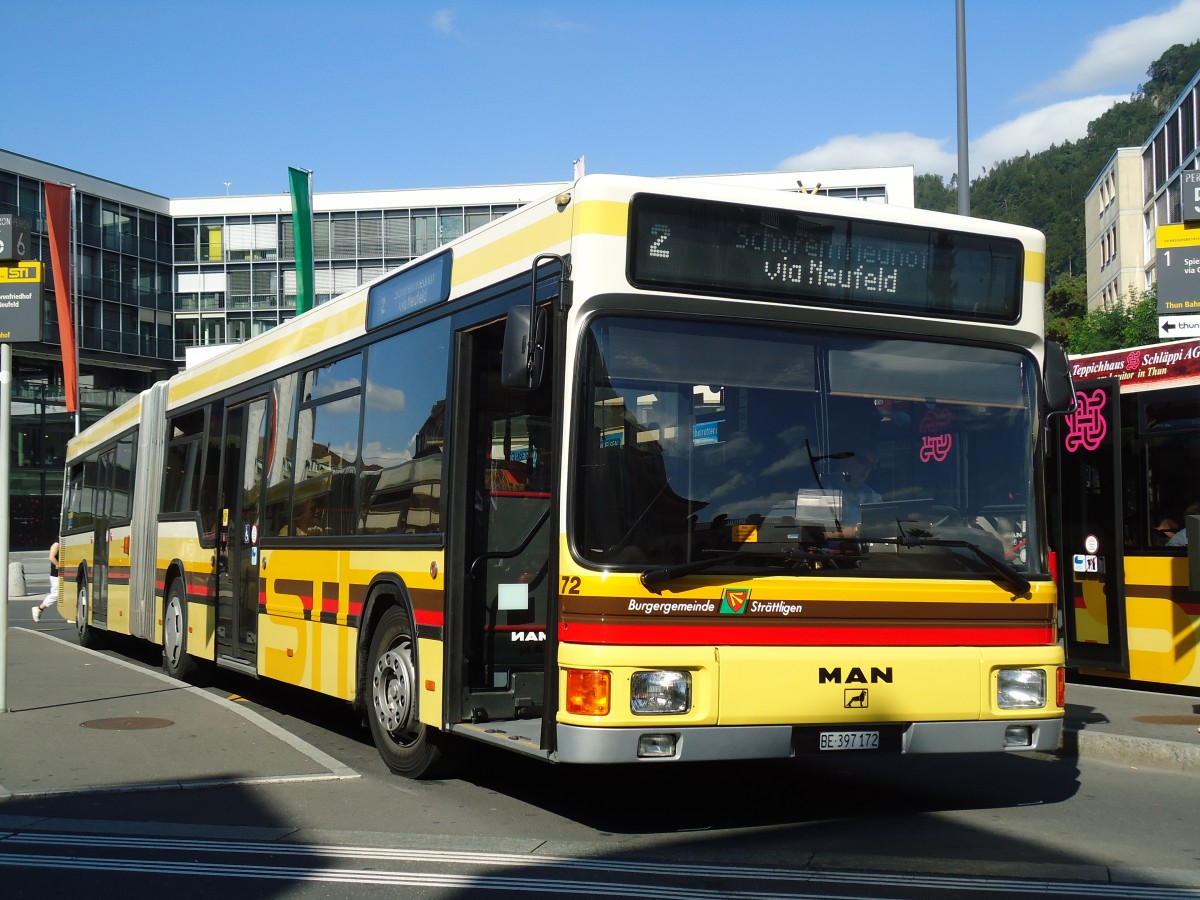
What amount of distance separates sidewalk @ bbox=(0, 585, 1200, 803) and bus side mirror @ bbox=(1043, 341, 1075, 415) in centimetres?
340

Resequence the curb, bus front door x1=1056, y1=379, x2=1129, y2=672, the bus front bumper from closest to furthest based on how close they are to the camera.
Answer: the bus front bumper < the curb < bus front door x1=1056, y1=379, x2=1129, y2=672

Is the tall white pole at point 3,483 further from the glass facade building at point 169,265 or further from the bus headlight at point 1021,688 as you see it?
the glass facade building at point 169,265

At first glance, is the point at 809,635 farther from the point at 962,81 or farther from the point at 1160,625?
the point at 962,81

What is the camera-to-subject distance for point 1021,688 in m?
7.45

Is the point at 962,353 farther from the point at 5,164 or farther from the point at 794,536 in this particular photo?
the point at 5,164

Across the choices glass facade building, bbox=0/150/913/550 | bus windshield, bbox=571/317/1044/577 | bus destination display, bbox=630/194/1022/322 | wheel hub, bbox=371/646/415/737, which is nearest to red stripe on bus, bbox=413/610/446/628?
wheel hub, bbox=371/646/415/737

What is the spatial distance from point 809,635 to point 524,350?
1.99 m

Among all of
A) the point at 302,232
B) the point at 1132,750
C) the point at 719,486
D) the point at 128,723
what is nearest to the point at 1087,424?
the point at 1132,750

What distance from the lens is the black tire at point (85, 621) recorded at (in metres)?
20.5

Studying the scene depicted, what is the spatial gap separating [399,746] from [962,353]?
14.1ft

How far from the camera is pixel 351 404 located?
10188 mm

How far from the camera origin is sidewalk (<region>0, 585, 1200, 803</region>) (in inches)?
349

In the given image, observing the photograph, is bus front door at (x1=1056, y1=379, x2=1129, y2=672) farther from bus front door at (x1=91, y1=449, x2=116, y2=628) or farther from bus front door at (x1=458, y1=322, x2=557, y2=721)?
bus front door at (x1=91, y1=449, x2=116, y2=628)

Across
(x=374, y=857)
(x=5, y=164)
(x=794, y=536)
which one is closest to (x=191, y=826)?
(x=374, y=857)
